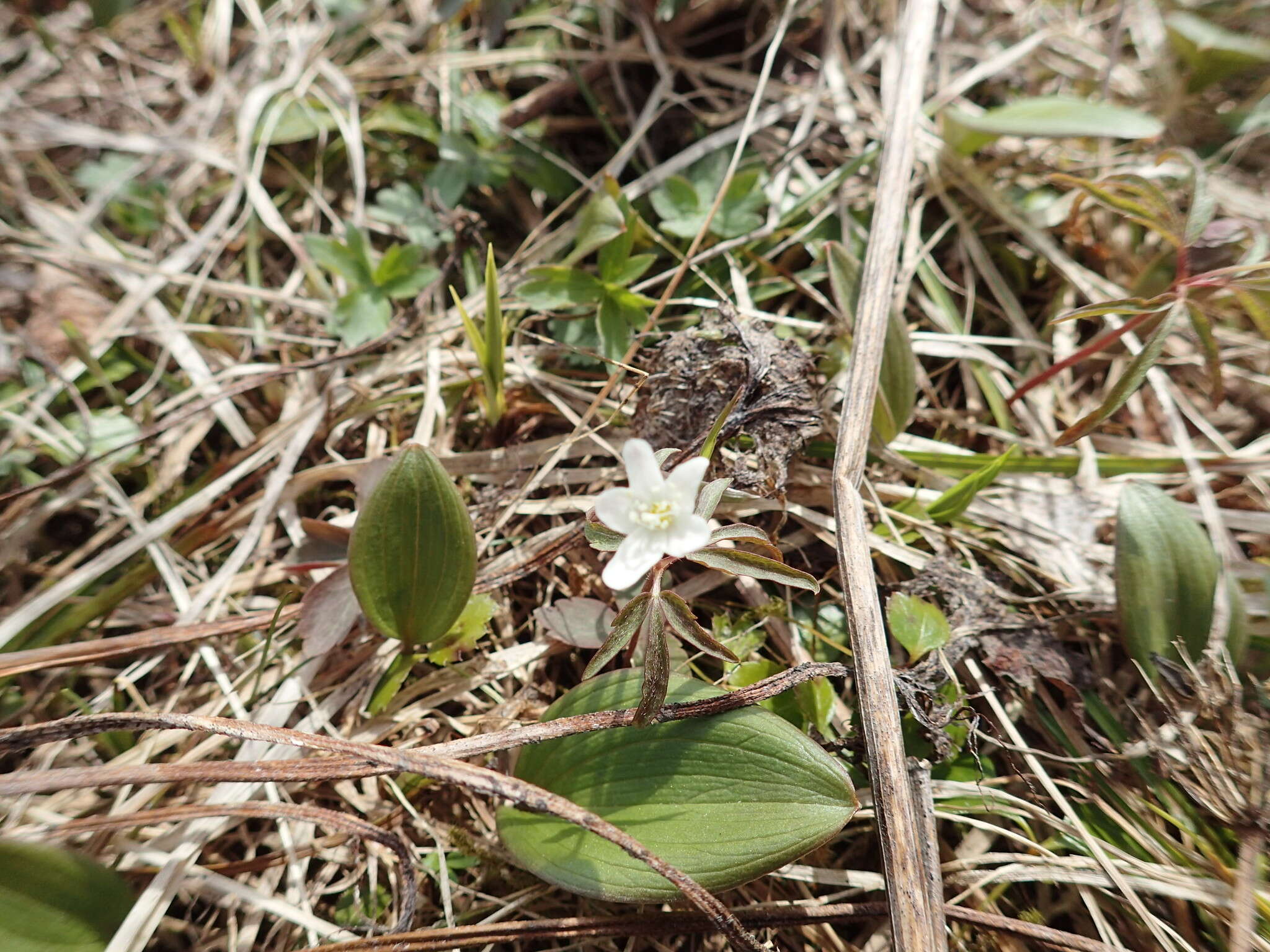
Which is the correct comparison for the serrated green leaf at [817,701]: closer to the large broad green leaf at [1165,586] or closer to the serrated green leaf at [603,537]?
the serrated green leaf at [603,537]

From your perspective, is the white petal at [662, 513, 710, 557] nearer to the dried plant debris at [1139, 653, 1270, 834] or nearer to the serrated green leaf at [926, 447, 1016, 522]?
the serrated green leaf at [926, 447, 1016, 522]

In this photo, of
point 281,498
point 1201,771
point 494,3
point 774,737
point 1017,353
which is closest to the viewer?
point 774,737

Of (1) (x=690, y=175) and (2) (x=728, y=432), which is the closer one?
(2) (x=728, y=432)

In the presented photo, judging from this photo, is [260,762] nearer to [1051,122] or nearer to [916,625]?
[916,625]

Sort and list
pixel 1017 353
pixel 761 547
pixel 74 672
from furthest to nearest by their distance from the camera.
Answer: pixel 1017 353 → pixel 74 672 → pixel 761 547

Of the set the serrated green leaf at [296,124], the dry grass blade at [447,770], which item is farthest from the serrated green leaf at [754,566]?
the serrated green leaf at [296,124]

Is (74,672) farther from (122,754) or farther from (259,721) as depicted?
(259,721)

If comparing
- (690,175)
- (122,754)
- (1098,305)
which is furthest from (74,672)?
(1098,305)

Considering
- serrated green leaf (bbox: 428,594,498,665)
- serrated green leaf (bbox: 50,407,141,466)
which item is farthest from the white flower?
serrated green leaf (bbox: 50,407,141,466)

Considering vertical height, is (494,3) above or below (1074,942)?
above
